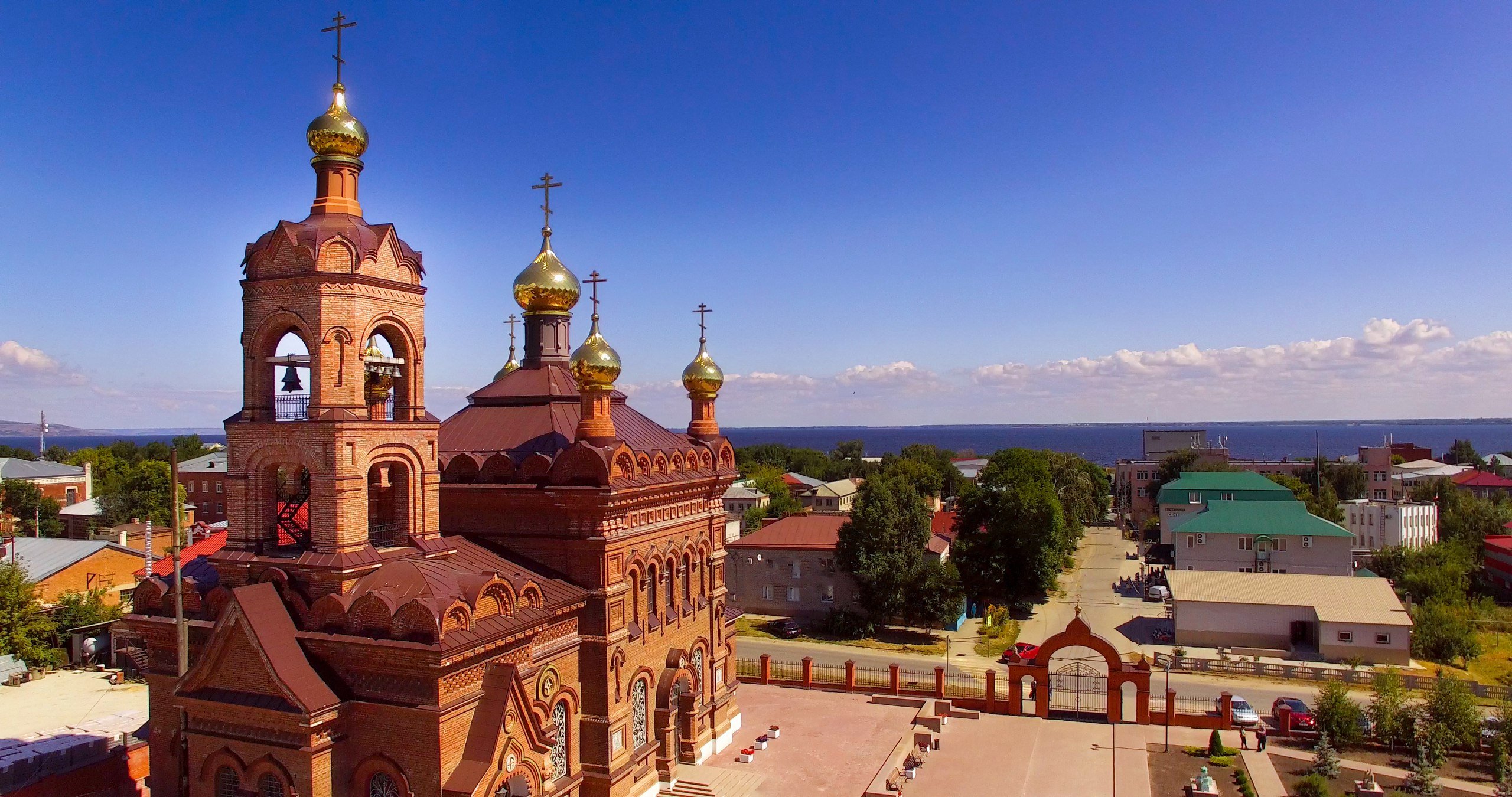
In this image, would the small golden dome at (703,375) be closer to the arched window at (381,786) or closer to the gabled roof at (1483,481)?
the arched window at (381,786)

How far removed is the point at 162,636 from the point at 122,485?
59363mm

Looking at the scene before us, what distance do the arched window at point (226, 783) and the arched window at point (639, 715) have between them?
7583 mm

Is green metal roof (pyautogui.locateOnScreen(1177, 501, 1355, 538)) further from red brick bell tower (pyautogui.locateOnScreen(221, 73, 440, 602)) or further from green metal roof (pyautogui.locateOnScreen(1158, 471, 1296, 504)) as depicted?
red brick bell tower (pyautogui.locateOnScreen(221, 73, 440, 602))

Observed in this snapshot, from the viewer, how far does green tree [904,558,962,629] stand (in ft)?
131

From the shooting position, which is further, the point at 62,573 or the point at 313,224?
the point at 62,573

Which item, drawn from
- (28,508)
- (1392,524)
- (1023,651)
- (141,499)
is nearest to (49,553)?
(141,499)

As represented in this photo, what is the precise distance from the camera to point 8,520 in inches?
2080

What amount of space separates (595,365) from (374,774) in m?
8.77

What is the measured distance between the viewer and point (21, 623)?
30.6 meters

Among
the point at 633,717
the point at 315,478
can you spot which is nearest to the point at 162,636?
the point at 315,478

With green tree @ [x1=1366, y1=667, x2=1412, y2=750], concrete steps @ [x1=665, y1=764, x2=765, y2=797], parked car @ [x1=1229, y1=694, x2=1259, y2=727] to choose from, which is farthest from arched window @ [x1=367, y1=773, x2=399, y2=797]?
green tree @ [x1=1366, y1=667, x2=1412, y2=750]

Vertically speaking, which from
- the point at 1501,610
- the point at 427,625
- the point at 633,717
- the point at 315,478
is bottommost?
the point at 1501,610

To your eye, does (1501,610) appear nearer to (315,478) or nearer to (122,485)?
(315,478)

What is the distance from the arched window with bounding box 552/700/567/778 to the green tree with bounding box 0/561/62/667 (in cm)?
2406
